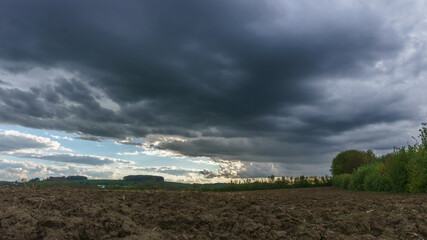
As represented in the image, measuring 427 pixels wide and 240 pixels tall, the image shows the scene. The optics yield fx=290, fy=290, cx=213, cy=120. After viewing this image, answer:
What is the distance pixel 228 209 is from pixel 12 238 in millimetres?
4400

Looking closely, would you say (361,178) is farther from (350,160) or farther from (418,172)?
(350,160)

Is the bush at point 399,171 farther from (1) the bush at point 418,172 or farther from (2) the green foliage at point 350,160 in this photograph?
(2) the green foliage at point 350,160

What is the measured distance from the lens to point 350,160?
39.3m

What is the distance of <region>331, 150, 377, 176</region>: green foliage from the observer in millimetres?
38562

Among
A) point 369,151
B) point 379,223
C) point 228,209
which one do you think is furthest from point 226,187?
point 369,151

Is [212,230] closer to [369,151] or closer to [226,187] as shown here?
[226,187]

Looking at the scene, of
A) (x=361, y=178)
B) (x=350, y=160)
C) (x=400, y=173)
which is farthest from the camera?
(x=350, y=160)

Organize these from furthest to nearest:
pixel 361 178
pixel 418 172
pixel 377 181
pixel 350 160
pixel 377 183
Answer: pixel 350 160 < pixel 361 178 < pixel 377 181 < pixel 377 183 < pixel 418 172

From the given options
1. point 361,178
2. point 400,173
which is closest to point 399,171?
point 400,173

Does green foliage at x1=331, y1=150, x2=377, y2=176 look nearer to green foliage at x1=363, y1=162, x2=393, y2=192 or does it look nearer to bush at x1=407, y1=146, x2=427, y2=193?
green foliage at x1=363, y1=162, x2=393, y2=192

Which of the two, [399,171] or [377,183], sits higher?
[399,171]

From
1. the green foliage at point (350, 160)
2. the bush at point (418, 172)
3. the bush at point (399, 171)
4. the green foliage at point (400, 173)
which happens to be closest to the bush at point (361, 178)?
the green foliage at point (400, 173)

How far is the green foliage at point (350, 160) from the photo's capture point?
3856cm

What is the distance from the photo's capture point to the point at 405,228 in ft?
16.1
